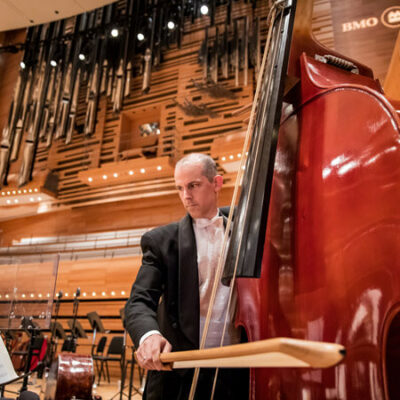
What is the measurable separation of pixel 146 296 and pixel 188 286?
0.45 ft

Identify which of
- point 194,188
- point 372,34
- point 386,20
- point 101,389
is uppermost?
point 386,20

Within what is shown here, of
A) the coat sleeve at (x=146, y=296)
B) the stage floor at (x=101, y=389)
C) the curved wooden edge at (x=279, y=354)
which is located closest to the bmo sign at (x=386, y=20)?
the coat sleeve at (x=146, y=296)

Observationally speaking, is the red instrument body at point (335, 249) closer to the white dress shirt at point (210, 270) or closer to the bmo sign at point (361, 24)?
the white dress shirt at point (210, 270)

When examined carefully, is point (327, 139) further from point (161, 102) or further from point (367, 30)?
point (161, 102)

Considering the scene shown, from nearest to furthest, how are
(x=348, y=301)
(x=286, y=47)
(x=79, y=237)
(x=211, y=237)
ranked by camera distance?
1. (x=348, y=301)
2. (x=286, y=47)
3. (x=211, y=237)
4. (x=79, y=237)

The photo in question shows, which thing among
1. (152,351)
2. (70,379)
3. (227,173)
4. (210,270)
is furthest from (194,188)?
(227,173)

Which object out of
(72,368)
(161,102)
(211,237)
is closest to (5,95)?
(161,102)

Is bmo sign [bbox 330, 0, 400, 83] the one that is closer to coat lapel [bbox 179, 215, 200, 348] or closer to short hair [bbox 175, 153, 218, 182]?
short hair [bbox 175, 153, 218, 182]

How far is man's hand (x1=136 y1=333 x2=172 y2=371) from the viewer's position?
0.91 meters

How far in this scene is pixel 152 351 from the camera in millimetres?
951

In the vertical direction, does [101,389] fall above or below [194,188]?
below

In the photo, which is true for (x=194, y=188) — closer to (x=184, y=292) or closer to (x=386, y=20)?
(x=184, y=292)

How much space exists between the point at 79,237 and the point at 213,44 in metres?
5.67

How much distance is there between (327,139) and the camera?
2.87 ft
